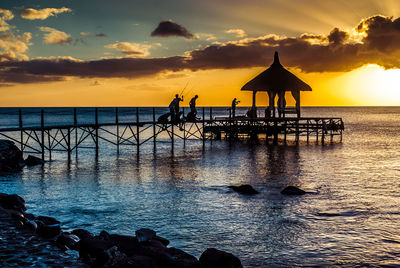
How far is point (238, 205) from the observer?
1251cm

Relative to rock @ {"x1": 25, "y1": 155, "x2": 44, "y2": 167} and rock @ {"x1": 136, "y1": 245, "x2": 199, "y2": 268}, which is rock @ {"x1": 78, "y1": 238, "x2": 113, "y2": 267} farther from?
rock @ {"x1": 25, "y1": 155, "x2": 44, "y2": 167}

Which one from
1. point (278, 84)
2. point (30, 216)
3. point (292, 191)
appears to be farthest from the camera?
point (278, 84)

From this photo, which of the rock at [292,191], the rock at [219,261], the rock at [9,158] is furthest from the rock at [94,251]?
the rock at [9,158]

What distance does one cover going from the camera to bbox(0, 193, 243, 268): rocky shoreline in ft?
23.5

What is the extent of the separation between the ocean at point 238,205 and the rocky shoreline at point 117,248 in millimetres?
490

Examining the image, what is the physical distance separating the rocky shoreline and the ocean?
49 centimetres

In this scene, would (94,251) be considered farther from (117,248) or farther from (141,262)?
(141,262)

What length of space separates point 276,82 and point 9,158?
23.5 meters

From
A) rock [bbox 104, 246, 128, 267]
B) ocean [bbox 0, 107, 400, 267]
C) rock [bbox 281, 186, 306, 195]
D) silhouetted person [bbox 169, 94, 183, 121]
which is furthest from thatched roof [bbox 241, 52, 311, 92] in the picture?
rock [bbox 104, 246, 128, 267]

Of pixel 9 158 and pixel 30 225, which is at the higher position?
pixel 9 158

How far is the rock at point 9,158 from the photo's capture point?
19.9 m

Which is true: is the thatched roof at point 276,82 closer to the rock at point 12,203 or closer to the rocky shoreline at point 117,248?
the rock at point 12,203

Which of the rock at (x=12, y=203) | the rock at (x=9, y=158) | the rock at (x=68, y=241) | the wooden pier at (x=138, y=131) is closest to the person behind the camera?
the rock at (x=68, y=241)

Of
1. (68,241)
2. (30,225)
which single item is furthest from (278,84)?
(68,241)
